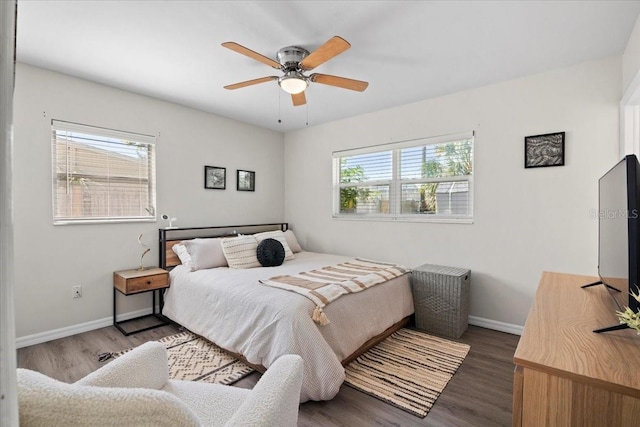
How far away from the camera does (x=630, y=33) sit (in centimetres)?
220

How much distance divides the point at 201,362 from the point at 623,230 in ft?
A: 9.14

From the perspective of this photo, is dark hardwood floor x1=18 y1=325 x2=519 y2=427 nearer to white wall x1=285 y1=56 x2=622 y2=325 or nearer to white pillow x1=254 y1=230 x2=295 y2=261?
white wall x1=285 y1=56 x2=622 y2=325

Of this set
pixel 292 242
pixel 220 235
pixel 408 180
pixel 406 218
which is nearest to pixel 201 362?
pixel 220 235

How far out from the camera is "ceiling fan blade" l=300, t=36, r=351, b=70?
6.21 ft

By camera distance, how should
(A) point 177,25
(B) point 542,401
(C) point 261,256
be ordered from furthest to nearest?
(C) point 261,256
(A) point 177,25
(B) point 542,401

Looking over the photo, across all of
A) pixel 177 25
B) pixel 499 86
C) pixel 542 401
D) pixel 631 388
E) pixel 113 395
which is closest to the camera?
pixel 113 395

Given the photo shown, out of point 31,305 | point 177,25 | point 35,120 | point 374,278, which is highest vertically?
point 177,25

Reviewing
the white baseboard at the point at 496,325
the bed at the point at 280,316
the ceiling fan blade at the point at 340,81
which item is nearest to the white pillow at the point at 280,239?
the bed at the point at 280,316

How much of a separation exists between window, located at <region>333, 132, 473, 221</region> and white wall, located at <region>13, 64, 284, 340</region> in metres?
1.63

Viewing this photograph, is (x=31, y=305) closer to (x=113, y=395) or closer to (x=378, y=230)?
(x=113, y=395)

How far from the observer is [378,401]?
2021 millimetres

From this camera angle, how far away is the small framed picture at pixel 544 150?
2.78 m

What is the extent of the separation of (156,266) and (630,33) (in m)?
4.72

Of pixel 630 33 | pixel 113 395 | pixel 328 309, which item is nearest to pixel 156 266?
pixel 328 309
